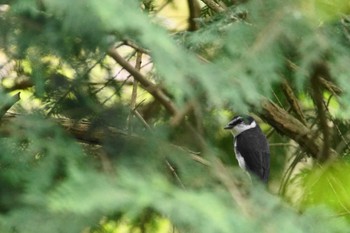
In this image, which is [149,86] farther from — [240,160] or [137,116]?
[240,160]

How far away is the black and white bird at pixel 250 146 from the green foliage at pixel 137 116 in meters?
1.32

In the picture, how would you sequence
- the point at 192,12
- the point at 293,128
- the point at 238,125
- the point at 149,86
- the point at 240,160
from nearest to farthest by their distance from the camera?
1. the point at 149,86
2. the point at 293,128
3. the point at 192,12
4. the point at 240,160
5. the point at 238,125

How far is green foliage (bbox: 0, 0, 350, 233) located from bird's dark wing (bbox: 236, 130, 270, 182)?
4.28 ft

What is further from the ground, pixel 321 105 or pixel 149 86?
pixel 149 86

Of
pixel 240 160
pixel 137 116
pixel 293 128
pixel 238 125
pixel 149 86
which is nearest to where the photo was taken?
pixel 149 86

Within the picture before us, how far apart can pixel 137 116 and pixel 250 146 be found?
1.58m

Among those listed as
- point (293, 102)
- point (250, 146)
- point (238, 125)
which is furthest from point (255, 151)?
point (293, 102)

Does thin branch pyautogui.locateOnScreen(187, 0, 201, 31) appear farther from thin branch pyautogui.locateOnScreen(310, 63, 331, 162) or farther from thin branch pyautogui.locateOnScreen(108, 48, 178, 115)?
thin branch pyautogui.locateOnScreen(108, 48, 178, 115)

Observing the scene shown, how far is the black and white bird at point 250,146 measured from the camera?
4609mm

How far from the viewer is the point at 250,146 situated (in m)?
4.73

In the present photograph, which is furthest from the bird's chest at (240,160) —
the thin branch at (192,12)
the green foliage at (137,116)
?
the green foliage at (137,116)

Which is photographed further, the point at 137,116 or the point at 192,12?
the point at 192,12

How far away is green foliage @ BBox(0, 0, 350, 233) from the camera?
6.95ft

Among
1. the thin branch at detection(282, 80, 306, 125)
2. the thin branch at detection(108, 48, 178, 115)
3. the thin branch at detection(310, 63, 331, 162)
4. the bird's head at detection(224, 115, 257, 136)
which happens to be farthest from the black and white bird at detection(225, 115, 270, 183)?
the thin branch at detection(108, 48, 178, 115)
